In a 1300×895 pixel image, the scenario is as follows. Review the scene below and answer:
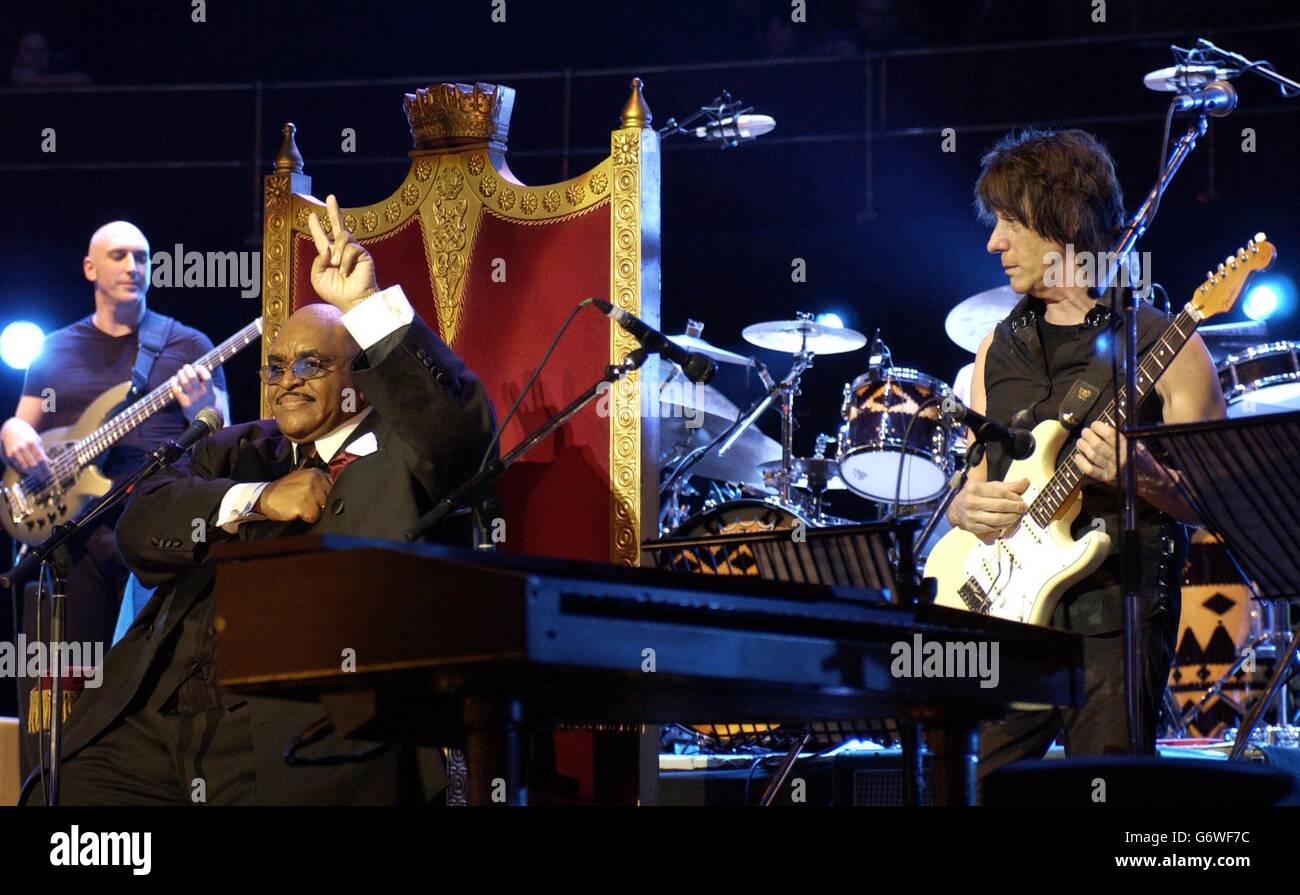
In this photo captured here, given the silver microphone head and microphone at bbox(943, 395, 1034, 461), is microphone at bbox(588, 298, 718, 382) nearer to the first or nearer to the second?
microphone at bbox(943, 395, 1034, 461)

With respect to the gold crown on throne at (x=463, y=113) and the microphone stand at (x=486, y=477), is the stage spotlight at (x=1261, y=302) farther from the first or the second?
the microphone stand at (x=486, y=477)

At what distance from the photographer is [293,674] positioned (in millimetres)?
2145

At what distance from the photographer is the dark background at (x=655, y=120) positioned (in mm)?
8070

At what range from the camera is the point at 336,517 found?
3752mm

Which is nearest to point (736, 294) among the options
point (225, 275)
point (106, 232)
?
point (225, 275)

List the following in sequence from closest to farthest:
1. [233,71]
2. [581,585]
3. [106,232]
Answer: [581,585] < [106,232] < [233,71]

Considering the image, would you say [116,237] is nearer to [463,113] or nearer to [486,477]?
[463,113]

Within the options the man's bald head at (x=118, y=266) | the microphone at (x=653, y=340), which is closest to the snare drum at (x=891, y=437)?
the man's bald head at (x=118, y=266)

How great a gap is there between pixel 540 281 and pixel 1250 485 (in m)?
2.09

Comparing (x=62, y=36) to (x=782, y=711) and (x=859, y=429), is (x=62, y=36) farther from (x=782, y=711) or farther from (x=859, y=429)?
(x=782, y=711)

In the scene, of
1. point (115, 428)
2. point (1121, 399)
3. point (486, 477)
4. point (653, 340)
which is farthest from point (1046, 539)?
point (115, 428)

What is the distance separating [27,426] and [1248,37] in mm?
5785

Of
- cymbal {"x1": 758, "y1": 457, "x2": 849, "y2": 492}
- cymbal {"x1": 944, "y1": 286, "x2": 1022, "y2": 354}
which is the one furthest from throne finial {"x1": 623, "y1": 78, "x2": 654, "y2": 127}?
cymbal {"x1": 944, "y1": 286, "x2": 1022, "y2": 354}

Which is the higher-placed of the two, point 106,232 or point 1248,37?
point 1248,37
